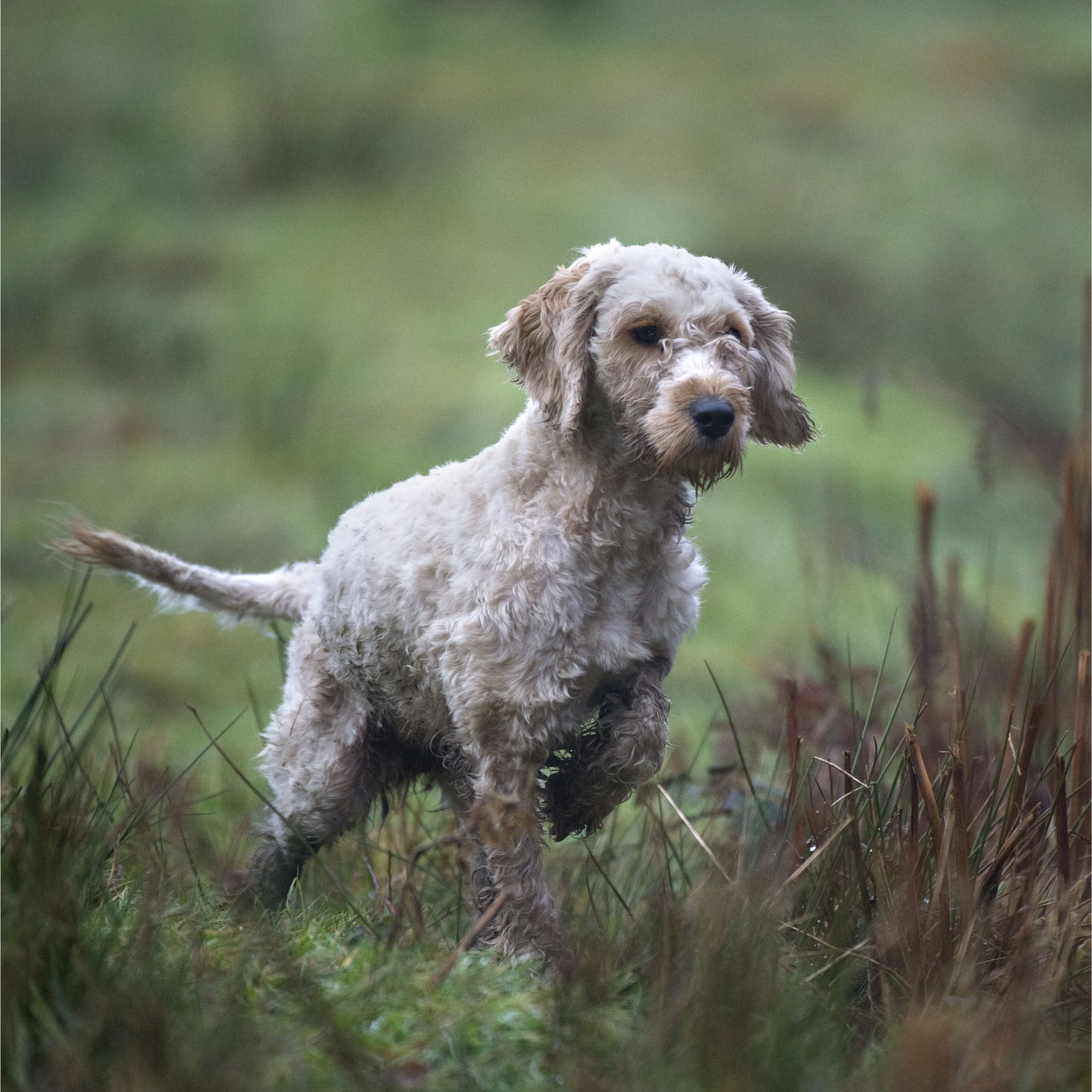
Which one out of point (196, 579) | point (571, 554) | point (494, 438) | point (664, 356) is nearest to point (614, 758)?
point (571, 554)

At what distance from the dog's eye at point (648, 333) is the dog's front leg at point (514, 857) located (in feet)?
4.17

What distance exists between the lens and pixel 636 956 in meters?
3.27

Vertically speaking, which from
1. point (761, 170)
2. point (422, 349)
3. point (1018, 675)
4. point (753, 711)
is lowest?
point (753, 711)

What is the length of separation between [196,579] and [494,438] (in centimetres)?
635

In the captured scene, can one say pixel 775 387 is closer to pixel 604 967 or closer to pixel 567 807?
pixel 567 807

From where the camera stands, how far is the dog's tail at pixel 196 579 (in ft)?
14.9

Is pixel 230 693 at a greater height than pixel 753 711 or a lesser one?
lesser

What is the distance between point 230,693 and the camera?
27.9 ft

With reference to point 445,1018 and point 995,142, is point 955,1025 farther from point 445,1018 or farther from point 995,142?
point 995,142

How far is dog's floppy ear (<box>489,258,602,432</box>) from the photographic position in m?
3.68

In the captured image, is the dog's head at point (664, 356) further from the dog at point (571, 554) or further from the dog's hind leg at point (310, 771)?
the dog's hind leg at point (310, 771)

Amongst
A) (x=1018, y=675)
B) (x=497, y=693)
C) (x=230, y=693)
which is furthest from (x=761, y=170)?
(x=497, y=693)

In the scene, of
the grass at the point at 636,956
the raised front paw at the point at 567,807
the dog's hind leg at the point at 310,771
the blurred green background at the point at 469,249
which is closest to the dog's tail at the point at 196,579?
the dog's hind leg at the point at 310,771

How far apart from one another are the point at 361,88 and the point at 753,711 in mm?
11135
